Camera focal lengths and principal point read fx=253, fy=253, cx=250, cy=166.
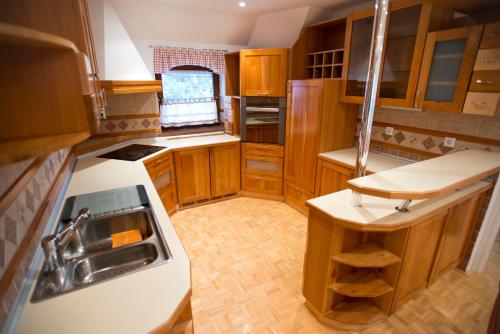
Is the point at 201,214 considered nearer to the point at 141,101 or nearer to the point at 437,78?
the point at 141,101

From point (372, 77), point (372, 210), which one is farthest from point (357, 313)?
point (372, 77)

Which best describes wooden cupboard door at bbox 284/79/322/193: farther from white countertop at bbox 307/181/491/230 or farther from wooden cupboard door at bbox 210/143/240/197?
white countertop at bbox 307/181/491/230

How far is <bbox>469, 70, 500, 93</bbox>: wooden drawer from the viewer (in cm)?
172

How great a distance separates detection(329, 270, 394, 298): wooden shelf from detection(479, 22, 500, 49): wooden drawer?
5.84ft

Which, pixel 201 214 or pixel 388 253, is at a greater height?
pixel 388 253

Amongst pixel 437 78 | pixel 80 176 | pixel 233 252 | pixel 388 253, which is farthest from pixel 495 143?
pixel 80 176

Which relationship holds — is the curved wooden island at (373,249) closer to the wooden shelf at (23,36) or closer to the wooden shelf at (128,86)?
the wooden shelf at (23,36)

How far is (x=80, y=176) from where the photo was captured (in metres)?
2.17

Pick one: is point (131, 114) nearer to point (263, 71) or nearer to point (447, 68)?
point (263, 71)

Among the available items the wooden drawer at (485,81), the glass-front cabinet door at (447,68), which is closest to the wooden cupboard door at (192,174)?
the glass-front cabinet door at (447,68)

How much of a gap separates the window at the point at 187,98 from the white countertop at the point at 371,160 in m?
2.06

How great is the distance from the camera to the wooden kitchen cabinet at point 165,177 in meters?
2.84

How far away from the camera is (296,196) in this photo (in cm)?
341

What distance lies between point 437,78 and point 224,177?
263cm
